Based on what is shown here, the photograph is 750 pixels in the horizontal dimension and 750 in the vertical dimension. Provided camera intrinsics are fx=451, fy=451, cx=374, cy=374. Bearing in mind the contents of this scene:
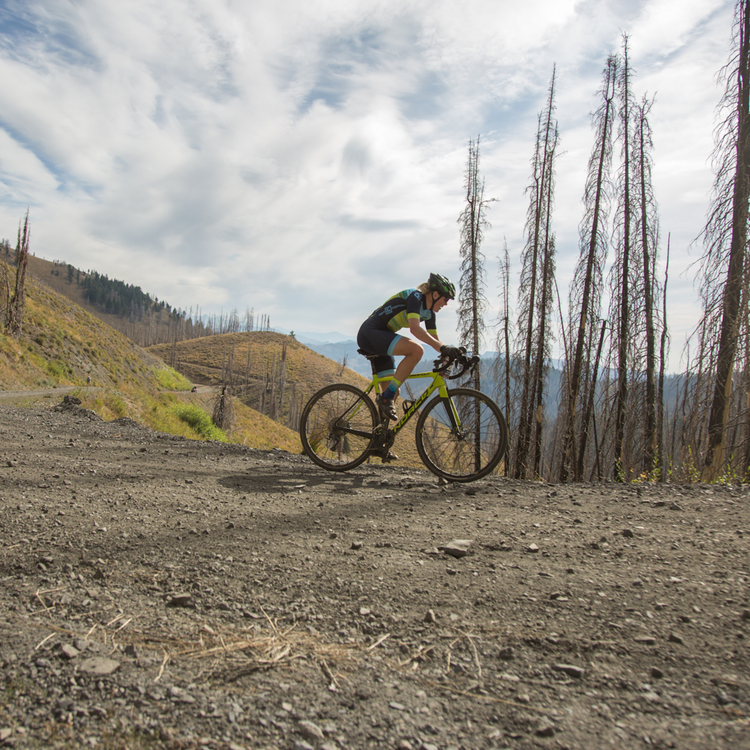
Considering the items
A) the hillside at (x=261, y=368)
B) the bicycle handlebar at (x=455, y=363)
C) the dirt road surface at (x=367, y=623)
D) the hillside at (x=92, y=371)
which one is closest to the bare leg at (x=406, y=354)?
the bicycle handlebar at (x=455, y=363)

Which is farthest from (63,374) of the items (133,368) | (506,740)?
(506,740)

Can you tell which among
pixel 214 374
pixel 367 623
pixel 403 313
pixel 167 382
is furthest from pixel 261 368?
pixel 367 623

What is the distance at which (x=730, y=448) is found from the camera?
7391mm

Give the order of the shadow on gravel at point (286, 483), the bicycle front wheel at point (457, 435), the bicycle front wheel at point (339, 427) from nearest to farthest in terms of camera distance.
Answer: the shadow on gravel at point (286, 483) < the bicycle front wheel at point (457, 435) < the bicycle front wheel at point (339, 427)

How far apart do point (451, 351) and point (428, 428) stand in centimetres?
108

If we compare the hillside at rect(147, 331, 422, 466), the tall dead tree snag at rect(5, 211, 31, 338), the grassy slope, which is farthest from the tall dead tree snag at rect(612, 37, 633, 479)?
the hillside at rect(147, 331, 422, 466)

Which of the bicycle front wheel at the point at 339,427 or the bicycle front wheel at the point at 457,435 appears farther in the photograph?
the bicycle front wheel at the point at 339,427

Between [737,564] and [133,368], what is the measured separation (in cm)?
3700

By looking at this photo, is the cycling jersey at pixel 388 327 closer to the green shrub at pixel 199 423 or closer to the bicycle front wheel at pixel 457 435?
the bicycle front wheel at pixel 457 435

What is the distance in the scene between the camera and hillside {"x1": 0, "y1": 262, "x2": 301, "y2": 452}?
16953 millimetres

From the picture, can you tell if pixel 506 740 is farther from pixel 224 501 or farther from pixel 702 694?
pixel 224 501

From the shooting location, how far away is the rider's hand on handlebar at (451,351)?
5007mm

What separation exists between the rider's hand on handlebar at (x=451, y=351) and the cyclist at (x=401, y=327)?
0.03 m

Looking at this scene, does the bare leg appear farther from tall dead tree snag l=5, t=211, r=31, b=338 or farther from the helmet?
tall dead tree snag l=5, t=211, r=31, b=338
